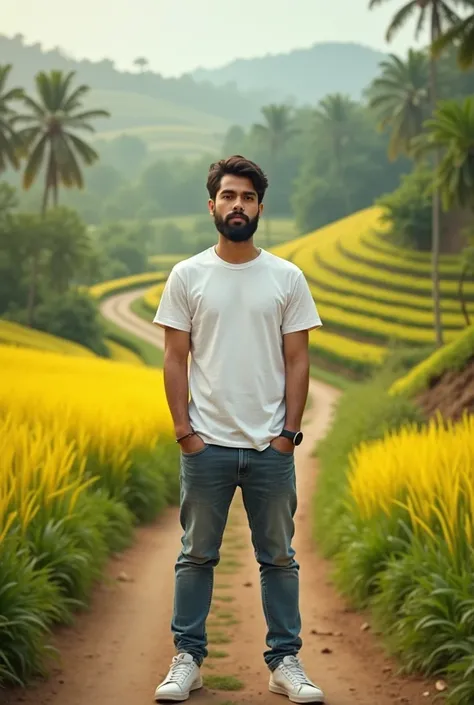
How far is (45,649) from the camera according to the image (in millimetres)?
5082

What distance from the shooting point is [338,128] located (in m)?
88.9

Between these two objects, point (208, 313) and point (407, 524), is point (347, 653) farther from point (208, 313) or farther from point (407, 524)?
point (208, 313)

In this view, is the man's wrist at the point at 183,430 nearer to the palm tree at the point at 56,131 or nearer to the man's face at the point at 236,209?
the man's face at the point at 236,209

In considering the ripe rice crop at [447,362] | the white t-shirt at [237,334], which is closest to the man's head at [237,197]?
the white t-shirt at [237,334]

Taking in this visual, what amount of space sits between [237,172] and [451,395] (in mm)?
9981

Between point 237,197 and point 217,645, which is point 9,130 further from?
point 237,197

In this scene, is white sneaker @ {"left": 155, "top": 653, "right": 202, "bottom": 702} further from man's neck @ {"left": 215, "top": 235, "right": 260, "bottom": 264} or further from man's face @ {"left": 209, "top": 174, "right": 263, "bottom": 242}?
man's face @ {"left": 209, "top": 174, "right": 263, "bottom": 242}

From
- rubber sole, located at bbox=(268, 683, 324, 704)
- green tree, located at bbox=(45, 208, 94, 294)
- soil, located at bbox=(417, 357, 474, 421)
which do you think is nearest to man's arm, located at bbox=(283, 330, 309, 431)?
rubber sole, located at bbox=(268, 683, 324, 704)

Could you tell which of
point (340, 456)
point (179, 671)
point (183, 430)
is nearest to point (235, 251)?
point (183, 430)

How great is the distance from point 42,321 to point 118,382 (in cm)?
2480

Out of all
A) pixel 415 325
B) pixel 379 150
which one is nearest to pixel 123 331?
pixel 415 325

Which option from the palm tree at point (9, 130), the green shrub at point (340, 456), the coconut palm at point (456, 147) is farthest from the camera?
the palm tree at point (9, 130)

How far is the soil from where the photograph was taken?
43.2ft

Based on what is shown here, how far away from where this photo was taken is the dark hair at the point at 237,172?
4.43 metres
